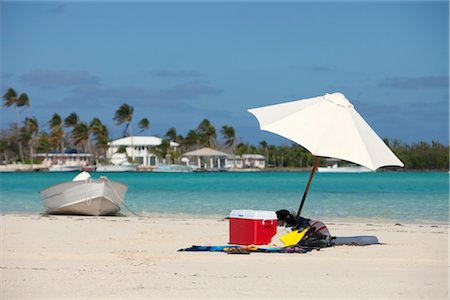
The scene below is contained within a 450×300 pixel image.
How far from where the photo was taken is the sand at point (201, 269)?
6543mm

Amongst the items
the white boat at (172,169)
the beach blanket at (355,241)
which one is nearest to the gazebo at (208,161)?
the white boat at (172,169)

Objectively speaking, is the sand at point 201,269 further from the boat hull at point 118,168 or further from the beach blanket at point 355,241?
the boat hull at point 118,168

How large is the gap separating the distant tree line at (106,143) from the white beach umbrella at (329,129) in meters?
91.4

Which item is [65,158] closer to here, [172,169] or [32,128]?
[32,128]

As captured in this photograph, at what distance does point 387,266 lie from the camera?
325 inches

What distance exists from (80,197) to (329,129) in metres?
9.39

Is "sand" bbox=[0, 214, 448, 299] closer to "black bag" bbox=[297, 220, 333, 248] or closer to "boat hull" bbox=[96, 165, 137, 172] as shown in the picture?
"black bag" bbox=[297, 220, 333, 248]

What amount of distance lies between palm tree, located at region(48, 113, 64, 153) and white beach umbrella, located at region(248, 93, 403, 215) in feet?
351

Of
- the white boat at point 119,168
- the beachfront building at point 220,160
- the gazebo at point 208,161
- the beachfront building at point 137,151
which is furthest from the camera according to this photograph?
the gazebo at point 208,161

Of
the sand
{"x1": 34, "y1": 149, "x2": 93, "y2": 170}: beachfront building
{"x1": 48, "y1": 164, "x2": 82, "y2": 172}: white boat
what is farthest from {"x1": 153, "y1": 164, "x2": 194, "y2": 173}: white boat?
the sand

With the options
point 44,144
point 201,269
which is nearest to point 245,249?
point 201,269

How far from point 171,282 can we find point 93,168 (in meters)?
96.9

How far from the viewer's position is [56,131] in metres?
114

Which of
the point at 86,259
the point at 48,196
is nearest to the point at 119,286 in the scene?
the point at 86,259
